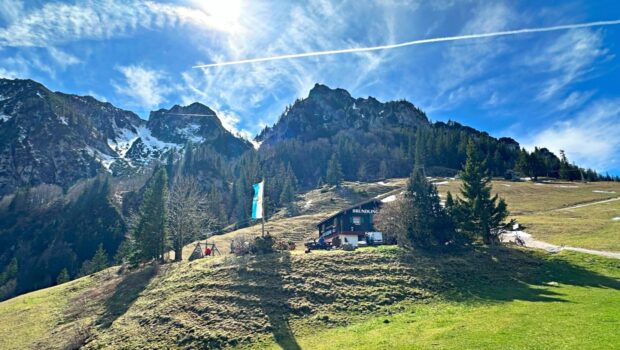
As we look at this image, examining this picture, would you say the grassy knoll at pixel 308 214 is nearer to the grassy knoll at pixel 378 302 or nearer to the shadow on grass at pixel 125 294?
the shadow on grass at pixel 125 294

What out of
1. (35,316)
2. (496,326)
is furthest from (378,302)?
(35,316)

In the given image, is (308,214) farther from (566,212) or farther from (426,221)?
(426,221)

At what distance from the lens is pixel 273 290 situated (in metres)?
34.4

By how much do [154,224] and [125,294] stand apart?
13.9 metres

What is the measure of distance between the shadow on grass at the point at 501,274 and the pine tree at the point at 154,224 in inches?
1218

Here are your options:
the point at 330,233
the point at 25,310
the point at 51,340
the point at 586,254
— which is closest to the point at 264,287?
the point at 51,340

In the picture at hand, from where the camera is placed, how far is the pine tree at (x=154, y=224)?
2004 inches

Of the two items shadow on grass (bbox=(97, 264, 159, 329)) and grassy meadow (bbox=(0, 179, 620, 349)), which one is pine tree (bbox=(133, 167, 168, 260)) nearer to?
shadow on grass (bbox=(97, 264, 159, 329))

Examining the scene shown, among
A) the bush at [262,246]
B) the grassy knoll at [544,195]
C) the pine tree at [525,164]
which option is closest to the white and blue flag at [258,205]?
the bush at [262,246]

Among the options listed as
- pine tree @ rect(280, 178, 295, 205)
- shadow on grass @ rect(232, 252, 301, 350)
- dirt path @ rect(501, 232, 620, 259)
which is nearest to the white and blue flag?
shadow on grass @ rect(232, 252, 301, 350)

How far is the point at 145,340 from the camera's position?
28.2 metres

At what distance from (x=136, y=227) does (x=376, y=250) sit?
32.4 metres

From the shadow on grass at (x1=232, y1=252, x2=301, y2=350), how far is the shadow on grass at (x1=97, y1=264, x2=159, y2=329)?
10593 mm

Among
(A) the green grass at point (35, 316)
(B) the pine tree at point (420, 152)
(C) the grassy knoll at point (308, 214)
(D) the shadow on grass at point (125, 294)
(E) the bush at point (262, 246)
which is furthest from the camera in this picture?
(B) the pine tree at point (420, 152)
